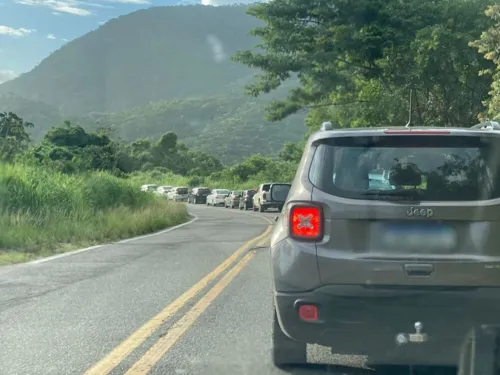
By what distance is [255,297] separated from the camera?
8.56 metres

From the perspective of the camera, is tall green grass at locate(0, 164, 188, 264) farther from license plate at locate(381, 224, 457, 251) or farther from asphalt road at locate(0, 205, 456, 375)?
license plate at locate(381, 224, 457, 251)

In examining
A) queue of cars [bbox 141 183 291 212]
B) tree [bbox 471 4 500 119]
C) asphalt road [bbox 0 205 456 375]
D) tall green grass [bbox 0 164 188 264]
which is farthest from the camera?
queue of cars [bbox 141 183 291 212]

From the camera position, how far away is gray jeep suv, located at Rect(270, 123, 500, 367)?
14.0ft

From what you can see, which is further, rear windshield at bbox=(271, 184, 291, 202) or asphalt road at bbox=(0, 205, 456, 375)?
rear windshield at bbox=(271, 184, 291, 202)

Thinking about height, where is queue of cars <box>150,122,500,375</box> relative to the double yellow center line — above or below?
above

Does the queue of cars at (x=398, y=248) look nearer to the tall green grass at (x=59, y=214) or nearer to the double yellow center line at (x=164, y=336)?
the double yellow center line at (x=164, y=336)

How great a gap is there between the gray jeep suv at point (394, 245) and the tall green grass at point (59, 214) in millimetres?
9397

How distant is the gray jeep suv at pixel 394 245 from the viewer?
4.27 meters

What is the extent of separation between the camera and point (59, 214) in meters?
18.7

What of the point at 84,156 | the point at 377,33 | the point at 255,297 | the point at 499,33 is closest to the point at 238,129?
the point at 84,156

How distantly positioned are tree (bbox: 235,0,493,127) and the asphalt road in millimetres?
18097

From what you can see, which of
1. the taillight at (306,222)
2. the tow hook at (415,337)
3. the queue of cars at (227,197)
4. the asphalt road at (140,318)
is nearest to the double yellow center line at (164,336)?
the asphalt road at (140,318)

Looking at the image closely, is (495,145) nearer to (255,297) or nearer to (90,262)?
(255,297)

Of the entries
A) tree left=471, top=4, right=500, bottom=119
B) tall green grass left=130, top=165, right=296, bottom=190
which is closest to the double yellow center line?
tree left=471, top=4, right=500, bottom=119
